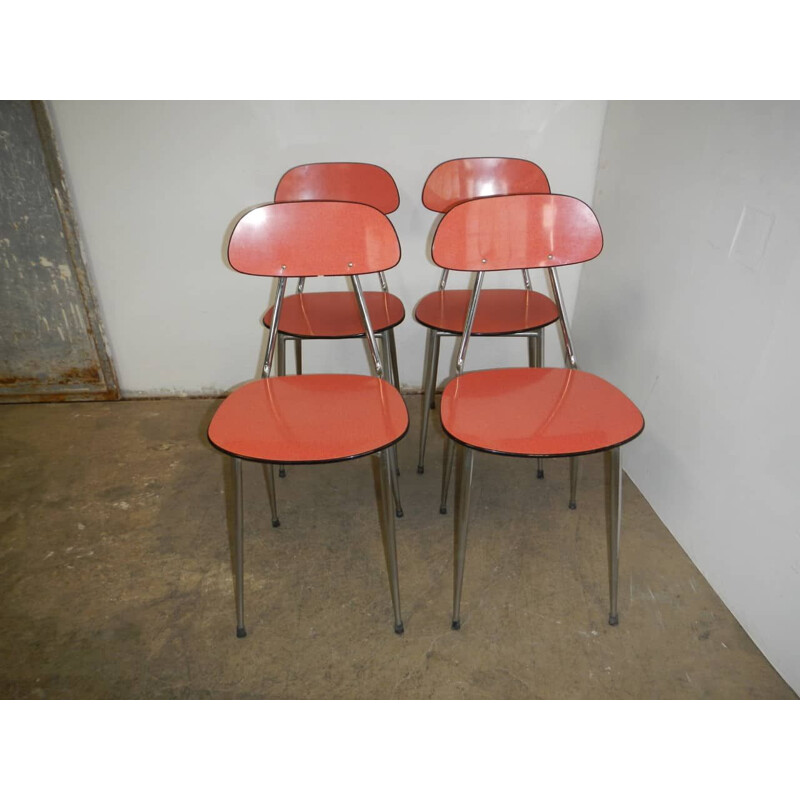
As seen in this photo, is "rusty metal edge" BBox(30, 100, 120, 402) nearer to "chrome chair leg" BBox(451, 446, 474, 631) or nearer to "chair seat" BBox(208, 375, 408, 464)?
"chair seat" BBox(208, 375, 408, 464)

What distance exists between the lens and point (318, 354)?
8.47 feet

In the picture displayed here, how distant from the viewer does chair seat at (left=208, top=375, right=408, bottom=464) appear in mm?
1245

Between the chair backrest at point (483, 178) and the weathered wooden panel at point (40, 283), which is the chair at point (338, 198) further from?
the weathered wooden panel at point (40, 283)

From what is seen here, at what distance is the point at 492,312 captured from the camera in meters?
1.87

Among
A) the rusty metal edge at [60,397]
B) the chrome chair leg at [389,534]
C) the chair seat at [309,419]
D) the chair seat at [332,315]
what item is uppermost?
the chair seat at [332,315]

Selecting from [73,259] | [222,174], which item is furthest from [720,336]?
[73,259]

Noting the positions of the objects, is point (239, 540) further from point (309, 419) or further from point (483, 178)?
point (483, 178)

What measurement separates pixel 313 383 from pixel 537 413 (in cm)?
60

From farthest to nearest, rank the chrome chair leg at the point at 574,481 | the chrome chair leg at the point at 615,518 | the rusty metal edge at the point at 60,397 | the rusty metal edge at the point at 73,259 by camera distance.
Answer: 1. the rusty metal edge at the point at 60,397
2. the rusty metal edge at the point at 73,259
3. the chrome chair leg at the point at 574,481
4. the chrome chair leg at the point at 615,518

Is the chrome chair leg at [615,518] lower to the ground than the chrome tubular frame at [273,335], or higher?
lower

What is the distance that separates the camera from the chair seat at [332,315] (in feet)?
5.80

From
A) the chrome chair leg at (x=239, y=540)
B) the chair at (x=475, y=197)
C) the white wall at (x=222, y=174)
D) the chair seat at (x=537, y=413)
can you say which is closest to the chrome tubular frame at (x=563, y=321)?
the chair seat at (x=537, y=413)

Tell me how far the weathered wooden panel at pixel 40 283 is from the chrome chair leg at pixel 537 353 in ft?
5.95
